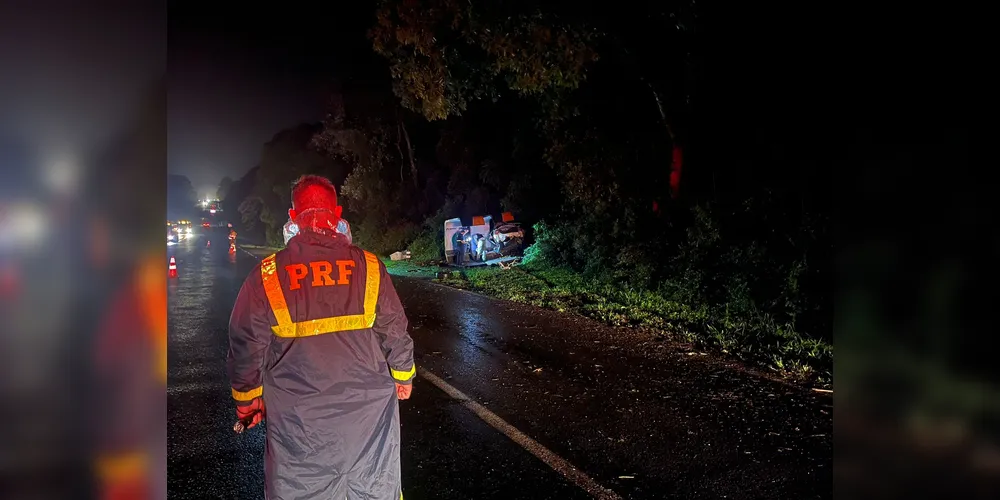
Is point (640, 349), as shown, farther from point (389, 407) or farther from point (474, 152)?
point (474, 152)

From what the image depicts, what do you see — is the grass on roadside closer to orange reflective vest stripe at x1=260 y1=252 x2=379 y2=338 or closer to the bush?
Answer: orange reflective vest stripe at x1=260 y1=252 x2=379 y2=338

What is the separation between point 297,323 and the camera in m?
2.63

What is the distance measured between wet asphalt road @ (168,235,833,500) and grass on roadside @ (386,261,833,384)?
0.59 m

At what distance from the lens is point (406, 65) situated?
33.6 ft

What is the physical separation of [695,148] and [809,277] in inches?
284

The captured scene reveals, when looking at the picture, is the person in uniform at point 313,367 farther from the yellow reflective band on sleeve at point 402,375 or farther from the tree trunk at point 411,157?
the tree trunk at point 411,157

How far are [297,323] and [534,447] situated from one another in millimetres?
2663

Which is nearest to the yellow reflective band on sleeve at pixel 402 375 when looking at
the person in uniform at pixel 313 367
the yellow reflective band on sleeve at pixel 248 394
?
the person in uniform at pixel 313 367

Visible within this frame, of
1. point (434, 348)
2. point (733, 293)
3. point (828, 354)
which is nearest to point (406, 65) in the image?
point (434, 348)
